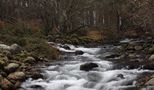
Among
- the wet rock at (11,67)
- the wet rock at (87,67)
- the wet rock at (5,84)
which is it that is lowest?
the wet rock at (87,67)

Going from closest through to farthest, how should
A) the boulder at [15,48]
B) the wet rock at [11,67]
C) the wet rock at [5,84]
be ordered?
the wet rock at [5,84], the wet rock at [11,67], the boulder at [15,48]

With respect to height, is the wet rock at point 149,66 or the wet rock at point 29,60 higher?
the wet rock at point 29,60

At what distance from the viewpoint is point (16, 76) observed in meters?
13.2

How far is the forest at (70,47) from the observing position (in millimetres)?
13266

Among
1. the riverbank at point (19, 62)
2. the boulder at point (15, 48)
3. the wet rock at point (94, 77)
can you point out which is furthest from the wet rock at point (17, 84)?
the boulder at point (15, 48)

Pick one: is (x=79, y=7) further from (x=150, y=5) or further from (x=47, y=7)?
(x=150, y=5)

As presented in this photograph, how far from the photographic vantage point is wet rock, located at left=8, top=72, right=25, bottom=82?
13.0 meters

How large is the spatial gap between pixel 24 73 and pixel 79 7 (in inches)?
766

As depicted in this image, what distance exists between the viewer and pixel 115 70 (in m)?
15.1

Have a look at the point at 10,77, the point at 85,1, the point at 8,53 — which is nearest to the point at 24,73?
the point at 10,77

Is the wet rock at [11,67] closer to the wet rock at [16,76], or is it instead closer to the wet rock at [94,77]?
the wet rock at [16,76]

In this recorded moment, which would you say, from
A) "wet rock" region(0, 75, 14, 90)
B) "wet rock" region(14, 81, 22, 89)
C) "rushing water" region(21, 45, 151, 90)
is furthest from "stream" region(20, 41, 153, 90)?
"wet rock" region(0, 75, 14, 90)

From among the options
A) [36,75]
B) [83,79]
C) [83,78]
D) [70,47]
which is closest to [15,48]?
[36,75]

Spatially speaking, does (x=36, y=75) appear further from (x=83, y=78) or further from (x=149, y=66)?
(x=149, y=66)
